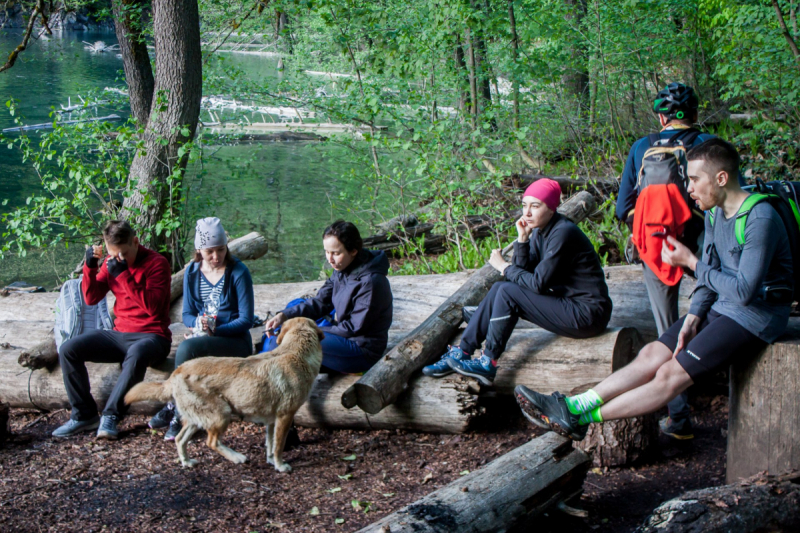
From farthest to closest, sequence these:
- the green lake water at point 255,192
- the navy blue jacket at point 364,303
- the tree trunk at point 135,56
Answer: the green lake water at point 255,192 → the tree trunk at point 135,56 → the navy blue jacket at point 364,303

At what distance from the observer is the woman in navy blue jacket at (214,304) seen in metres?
5.16

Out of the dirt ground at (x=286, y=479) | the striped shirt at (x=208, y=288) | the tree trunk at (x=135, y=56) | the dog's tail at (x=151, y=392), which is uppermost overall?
the tree trunk at (x=135, y=56)

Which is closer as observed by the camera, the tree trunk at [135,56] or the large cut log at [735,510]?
the large cut log at [735,510]

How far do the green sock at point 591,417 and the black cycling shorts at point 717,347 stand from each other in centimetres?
54

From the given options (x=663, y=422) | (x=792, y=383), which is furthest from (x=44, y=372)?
(x=792, y=383)

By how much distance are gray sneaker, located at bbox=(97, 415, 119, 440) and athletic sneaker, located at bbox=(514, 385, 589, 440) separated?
329 centimetres

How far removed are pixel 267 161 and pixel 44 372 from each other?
14.1 m

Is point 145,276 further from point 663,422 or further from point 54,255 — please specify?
point 54,255

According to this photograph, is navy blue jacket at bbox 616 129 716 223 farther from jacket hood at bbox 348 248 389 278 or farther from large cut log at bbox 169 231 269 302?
large cut log at bbox 169 231 269 302

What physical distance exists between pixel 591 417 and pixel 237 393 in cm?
235

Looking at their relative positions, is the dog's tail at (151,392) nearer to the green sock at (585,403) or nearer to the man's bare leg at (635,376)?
the green sock at (585,403)

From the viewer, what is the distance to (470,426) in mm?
4824

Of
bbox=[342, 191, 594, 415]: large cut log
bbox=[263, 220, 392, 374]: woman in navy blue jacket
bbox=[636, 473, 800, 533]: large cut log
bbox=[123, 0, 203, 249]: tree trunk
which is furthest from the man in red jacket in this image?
bbox=[636, 473, 800, 533]: large cut log

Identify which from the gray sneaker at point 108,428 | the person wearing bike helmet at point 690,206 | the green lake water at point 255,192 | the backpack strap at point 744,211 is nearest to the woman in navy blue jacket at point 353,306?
the gray sneaker at point 108,428
